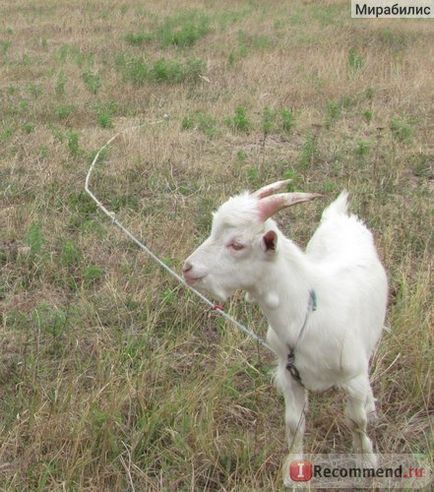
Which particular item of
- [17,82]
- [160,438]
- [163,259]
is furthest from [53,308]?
[17,82]

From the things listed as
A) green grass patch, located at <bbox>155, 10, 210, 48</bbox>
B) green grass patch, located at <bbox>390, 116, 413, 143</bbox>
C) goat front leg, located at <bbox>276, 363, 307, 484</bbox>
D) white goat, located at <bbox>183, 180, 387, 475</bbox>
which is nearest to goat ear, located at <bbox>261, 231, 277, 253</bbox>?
white goat, located at <bbox>183, 180, 387, 475</bbox>

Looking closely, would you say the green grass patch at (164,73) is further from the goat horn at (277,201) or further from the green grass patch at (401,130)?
the goat horn at (277,201)

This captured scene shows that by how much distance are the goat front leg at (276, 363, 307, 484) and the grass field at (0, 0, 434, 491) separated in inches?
4.8

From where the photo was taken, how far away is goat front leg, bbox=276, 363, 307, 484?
9.46 ft

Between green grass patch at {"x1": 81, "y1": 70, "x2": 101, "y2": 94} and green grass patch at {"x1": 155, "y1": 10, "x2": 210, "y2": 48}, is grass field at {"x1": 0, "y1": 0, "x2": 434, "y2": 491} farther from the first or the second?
green grass patch at {"x1": 155, "y1": 10, "x2": 210, "y2": 48}

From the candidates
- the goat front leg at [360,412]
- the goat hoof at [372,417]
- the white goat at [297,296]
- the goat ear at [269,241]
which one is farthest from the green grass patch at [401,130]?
the goat ear at [269,241]

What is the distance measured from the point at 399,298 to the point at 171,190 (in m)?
2.50

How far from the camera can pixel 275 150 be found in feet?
23.1

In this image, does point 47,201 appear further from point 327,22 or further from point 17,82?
point 327,22

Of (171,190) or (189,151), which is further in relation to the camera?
(189,151)

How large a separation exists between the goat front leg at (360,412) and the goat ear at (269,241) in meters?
0.70

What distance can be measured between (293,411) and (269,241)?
0.83m

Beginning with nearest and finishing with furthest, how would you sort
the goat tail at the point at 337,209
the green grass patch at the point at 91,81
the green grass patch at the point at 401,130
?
the goat tail at the point at 337,209
the green grass patch at the point at 401,130
the green grass patch at the point at 91,81

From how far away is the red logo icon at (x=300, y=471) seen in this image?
9.25 feet
